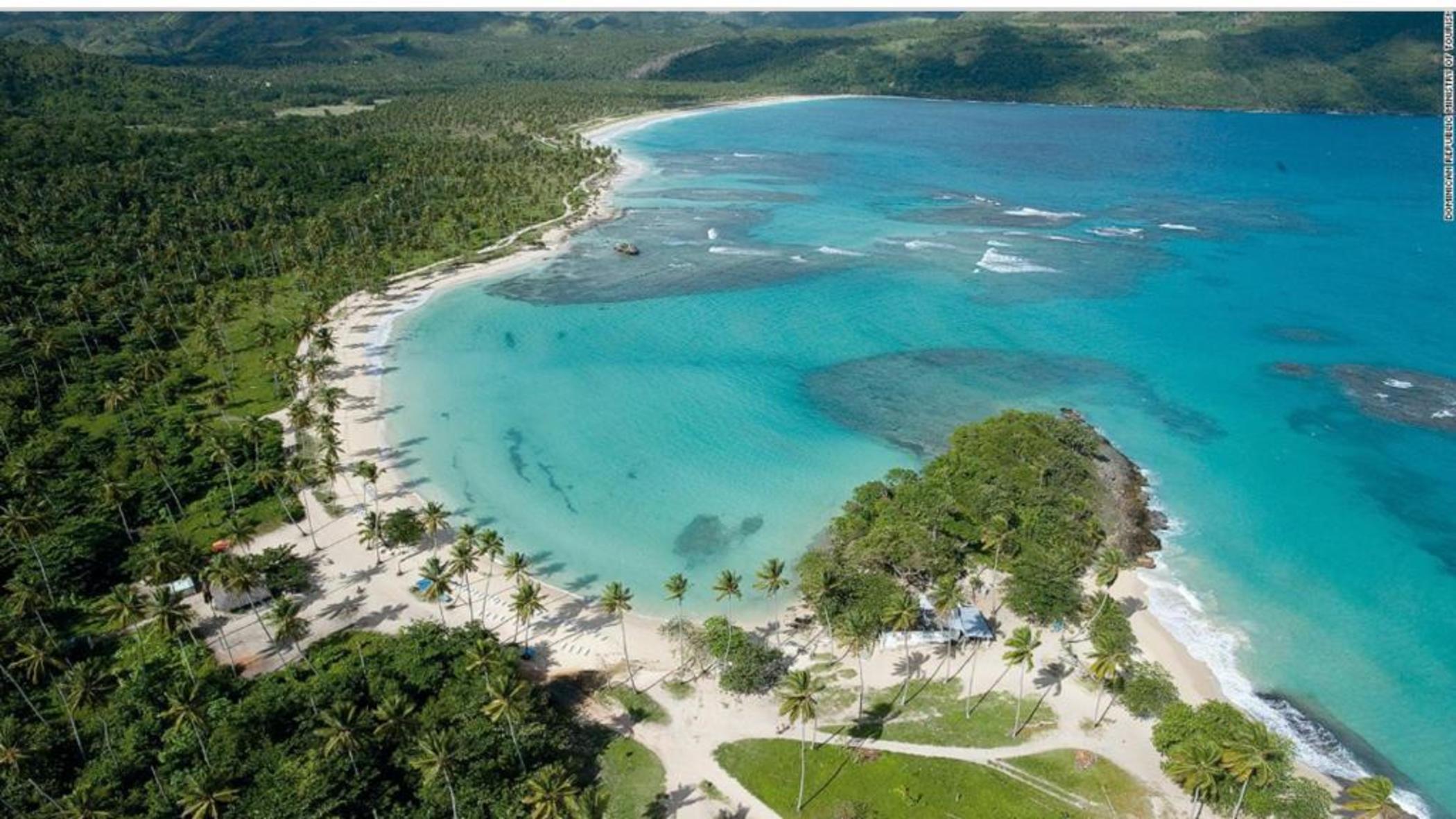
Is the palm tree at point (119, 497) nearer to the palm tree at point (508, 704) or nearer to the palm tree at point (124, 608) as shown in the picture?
the palm tree at point (124, 608)

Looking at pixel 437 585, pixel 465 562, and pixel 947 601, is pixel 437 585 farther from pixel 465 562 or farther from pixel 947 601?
pixel 947 601

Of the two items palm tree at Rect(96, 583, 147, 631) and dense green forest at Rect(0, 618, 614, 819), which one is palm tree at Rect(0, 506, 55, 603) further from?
A: dense green forest at Rect(0, 618, 614, 819)

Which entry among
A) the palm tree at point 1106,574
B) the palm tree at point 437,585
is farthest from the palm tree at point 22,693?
the palm tree at point 1106,574

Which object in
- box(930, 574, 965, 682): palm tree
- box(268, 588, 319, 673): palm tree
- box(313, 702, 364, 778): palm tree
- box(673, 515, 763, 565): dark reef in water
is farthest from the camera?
box(673, 515, 763, 565): dark reef in water

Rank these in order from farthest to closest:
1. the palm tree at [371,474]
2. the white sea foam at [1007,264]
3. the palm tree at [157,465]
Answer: the white sea foam at [1007,264], the palm tree at [157,465], the palm tree at [371,474]

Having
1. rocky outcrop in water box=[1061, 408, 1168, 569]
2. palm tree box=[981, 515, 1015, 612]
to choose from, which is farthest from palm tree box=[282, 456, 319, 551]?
rocky outcrop in water box=[1061, 408, 1168, 569]

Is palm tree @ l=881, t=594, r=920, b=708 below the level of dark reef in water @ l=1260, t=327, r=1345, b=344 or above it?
below

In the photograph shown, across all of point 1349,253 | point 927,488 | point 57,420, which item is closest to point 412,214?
point 57,420
